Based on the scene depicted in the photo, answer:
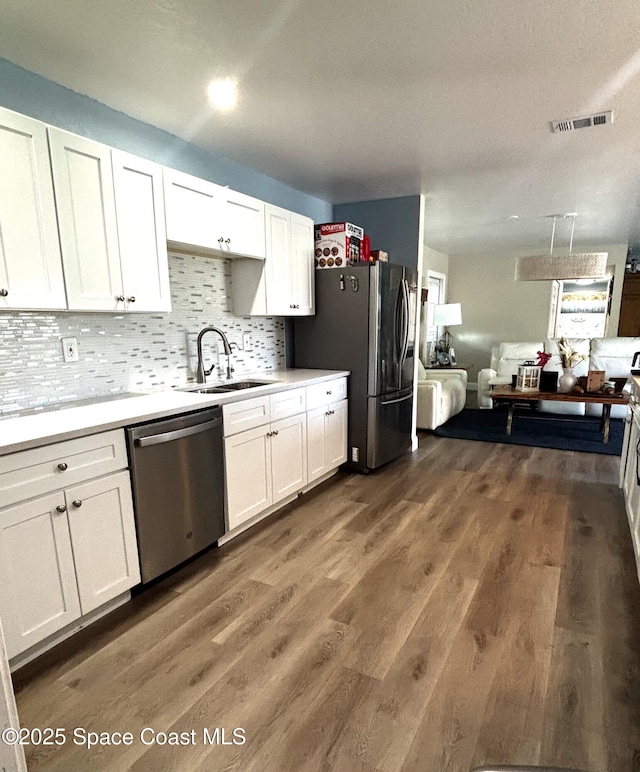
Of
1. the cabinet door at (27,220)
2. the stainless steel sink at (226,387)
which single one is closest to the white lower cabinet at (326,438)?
the stainless steel sink at (226,387)

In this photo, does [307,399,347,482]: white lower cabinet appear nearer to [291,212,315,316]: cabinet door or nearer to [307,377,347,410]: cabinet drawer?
[307,377,347,410]: cabinet drawer

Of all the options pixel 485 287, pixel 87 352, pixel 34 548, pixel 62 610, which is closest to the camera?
pixel 34 548

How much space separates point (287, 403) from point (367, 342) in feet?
3.02

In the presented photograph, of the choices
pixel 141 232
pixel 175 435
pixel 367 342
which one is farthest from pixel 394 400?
pixel 141 232

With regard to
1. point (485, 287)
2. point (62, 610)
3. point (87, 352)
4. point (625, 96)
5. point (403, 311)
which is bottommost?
point (62, 610)

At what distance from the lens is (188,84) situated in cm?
196

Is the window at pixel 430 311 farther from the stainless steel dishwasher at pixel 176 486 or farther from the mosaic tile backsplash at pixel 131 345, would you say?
the stainless steel dishwasher at pixel 176 486

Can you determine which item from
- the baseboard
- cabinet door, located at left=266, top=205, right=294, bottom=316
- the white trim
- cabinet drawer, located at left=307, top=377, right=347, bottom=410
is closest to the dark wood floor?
the baseboard

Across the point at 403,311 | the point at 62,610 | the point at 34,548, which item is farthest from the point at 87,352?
the point at 403,311

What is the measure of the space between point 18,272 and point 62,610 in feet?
4.35

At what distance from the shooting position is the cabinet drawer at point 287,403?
8.79 feet

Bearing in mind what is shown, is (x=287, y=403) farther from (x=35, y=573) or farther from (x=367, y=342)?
(x=35, y=573)

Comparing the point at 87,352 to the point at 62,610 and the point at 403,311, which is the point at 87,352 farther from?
the point at 403,311

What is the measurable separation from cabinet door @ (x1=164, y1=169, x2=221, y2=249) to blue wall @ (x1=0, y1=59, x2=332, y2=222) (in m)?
0.34
